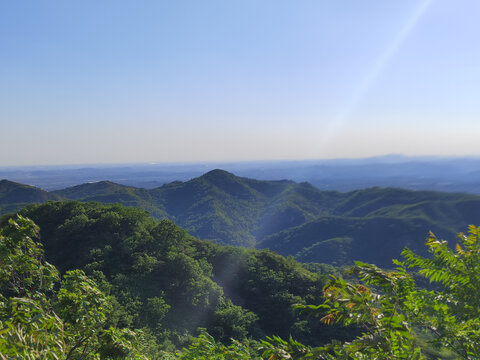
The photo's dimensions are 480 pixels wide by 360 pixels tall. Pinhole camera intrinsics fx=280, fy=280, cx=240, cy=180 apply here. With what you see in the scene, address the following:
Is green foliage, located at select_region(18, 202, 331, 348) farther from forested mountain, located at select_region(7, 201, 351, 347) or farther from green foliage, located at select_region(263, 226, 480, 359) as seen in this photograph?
green foliage, located at select_region(263, 226, 480, 359)

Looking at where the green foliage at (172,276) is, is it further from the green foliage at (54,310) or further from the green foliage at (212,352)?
the green foliage at (54,310)

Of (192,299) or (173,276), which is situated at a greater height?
(173,276)

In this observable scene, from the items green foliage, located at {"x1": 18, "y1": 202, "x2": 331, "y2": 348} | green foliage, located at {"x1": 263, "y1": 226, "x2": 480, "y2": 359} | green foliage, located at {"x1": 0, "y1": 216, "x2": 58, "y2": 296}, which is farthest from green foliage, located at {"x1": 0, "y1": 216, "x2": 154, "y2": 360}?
green foliage, located at {"x1": 18, "y1": 202, "x2": 331, "y2": 348}

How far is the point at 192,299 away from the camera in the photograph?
150ft

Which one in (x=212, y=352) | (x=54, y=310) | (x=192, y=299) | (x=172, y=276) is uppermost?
(x=54, y=310)

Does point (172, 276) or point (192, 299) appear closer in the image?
point (192, 299)

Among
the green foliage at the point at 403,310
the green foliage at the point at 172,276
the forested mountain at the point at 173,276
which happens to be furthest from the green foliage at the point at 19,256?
the forested mountain at the point at 173,276

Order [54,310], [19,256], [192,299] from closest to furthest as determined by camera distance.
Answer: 1. [54,310]
2. [19,256]
3. [192,299]

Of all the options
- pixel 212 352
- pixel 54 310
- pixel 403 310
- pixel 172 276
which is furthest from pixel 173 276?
pixel 403 310

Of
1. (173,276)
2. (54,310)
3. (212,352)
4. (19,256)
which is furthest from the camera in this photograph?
(173,276)

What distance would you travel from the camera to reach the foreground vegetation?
226 inches

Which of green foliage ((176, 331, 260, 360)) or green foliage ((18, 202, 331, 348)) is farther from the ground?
green foliage ((176, 331, 260, 360))

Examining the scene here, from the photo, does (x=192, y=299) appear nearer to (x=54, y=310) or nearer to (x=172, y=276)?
(x=172, y=276)

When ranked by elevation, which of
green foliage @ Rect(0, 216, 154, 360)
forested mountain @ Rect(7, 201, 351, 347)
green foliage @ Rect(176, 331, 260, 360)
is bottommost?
forested mountain @ Rect(7, 201, 351, 347)
